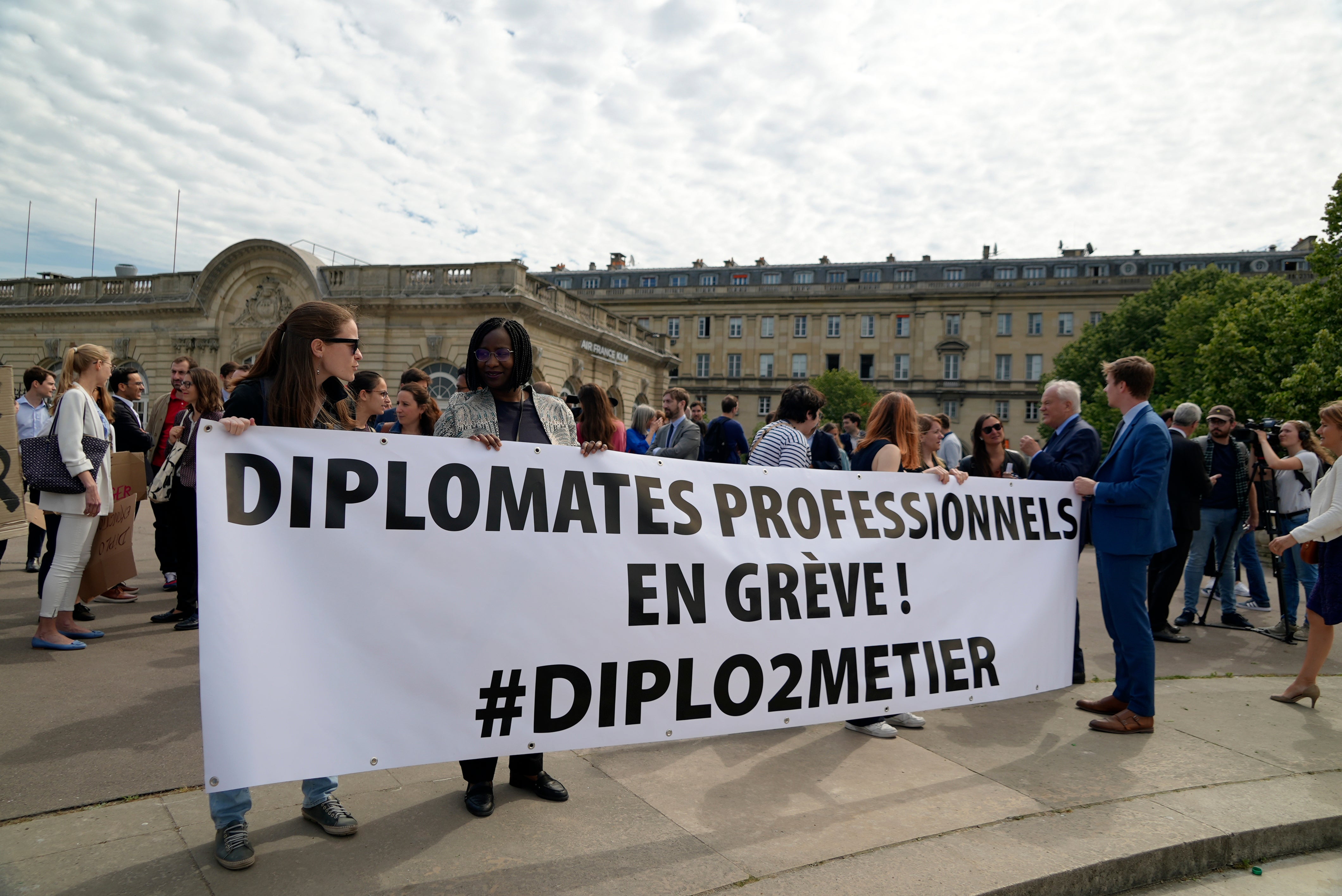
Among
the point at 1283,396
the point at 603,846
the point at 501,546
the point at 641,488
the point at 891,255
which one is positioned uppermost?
the point at 891,255

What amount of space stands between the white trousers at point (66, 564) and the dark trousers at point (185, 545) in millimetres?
717

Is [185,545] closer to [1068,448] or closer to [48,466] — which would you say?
[48,466]

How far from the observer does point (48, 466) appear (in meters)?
5.21

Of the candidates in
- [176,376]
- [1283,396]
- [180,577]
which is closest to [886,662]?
[180,577]

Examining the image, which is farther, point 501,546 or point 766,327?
point 766,327

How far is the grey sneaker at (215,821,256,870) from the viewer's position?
273 cm

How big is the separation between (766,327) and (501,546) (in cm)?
7351

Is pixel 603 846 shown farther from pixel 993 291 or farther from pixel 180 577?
pixel 993 291

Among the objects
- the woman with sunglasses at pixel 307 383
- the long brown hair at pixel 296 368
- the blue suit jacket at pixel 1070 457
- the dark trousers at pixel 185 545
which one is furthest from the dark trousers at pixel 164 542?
the blue suit jacket at pixel 1070 457

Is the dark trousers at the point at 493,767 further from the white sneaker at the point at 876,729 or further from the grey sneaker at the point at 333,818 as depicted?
the white sneaker at the point at 876,729

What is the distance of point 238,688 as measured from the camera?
2641mm

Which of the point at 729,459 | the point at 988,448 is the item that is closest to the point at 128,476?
the point at 729,459

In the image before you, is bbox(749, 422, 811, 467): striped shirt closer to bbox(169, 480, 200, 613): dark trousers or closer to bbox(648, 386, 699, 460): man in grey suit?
bbox(648, 386, 699, 460): man in grey suit

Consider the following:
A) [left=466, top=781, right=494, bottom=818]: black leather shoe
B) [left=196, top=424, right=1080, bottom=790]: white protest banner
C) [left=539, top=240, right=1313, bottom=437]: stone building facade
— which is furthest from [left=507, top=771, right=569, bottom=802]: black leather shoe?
[left=539, top=240, right=1313, bottom=437]: stone building facade
